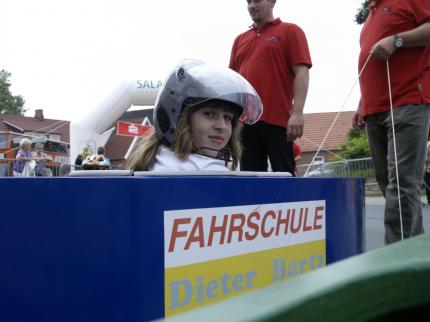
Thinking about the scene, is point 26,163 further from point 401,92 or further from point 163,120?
point 401,92

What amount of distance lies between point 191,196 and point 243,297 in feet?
3.02

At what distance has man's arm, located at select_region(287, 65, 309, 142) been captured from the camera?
294 centimetres

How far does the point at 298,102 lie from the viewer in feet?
9.82

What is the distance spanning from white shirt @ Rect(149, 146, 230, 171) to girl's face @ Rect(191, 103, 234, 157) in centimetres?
19

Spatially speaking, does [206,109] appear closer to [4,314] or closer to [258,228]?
[258,228]

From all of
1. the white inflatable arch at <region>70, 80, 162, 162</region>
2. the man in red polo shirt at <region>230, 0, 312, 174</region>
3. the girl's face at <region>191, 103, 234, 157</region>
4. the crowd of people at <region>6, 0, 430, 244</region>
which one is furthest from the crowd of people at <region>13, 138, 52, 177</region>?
the girl's face at <region>191, 103, 234, 157</region>

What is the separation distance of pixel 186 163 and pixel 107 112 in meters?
12.7

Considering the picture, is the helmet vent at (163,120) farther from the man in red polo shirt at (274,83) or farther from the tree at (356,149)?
the tree at (356,149)

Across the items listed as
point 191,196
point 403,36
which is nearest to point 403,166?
point 403,36

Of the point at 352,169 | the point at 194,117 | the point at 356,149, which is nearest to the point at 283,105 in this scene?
the point at 194,117

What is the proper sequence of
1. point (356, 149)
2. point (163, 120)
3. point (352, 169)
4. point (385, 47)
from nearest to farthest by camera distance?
1. point (163, 120)
2. point (385, 47)
3. point (352, 169)
4. point (356, 149)

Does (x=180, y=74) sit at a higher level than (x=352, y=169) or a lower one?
higher

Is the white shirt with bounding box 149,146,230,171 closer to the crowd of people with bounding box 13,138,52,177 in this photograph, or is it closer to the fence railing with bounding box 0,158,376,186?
the crowd of people with bounding box 13,138,52,177

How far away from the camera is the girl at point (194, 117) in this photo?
206 centimetres
